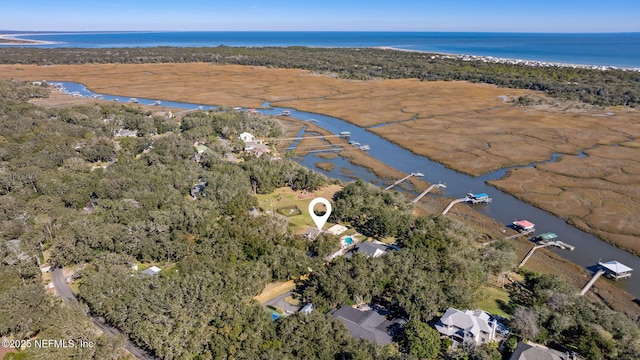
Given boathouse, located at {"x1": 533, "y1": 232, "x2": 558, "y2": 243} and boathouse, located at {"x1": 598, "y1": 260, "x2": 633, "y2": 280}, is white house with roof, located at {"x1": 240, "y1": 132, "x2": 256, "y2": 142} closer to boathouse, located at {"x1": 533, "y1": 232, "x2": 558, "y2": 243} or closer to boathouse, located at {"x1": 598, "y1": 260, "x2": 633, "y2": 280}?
boathouse, located at {"x1": 533, "y1": 232, "x2": 558, "y2": 243}

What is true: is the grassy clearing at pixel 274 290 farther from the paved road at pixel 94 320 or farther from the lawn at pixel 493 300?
the lawn at pixel 493 300

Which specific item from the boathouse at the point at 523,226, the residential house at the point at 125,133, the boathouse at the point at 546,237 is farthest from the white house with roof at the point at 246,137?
the boathouse at the point at 546,237

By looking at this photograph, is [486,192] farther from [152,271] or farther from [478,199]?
[152,271]

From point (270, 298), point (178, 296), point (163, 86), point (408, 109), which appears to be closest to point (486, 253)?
point (270, 298)

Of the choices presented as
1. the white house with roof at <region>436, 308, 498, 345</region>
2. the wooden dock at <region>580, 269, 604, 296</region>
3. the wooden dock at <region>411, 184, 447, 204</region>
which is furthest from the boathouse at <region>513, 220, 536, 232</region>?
the white house with roof at <region>436, 308, 498, 345</region>

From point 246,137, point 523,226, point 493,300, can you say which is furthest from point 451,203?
point 246,137
